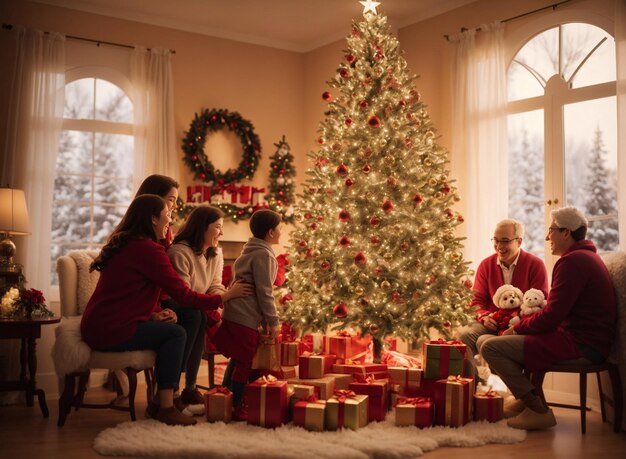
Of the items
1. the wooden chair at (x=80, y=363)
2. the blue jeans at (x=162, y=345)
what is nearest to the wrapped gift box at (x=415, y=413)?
the blue jeans at (x=162, y=345)

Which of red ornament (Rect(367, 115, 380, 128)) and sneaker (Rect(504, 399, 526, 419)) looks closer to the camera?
sneaker (Rect(504, 399, 526, 419))

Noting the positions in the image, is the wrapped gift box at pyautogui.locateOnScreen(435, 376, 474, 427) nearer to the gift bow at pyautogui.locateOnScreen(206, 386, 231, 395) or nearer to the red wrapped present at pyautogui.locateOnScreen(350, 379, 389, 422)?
the red wrapped present at pyautogui.locateOnScreen(350, 379, 389, 422)

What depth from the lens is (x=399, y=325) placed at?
15.6 feet

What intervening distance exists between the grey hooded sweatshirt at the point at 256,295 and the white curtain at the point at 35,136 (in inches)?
102

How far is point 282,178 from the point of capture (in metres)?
7.63

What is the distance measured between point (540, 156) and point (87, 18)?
4.29 m

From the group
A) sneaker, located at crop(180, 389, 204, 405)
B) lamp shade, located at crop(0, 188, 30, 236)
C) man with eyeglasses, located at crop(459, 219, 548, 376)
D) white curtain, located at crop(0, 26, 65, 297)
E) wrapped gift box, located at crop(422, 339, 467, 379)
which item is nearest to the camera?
wrapped gift box, located at crop(422, 339, 467, 379)

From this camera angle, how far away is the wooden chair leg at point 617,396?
421cm

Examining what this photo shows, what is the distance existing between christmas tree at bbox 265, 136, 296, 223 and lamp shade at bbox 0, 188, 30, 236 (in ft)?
9.27

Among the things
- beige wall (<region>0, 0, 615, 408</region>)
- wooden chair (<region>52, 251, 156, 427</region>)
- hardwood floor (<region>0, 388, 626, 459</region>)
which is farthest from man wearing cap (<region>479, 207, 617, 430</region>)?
wooden chair (<region>52, 251, 156, 427</region>)

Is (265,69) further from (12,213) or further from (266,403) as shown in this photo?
(266,403)

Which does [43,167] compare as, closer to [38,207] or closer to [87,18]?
[38,207]

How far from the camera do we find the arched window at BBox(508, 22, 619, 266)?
5.44 metres

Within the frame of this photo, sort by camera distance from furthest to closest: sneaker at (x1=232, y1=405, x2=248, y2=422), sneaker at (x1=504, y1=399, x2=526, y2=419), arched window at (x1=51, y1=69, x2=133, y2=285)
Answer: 1. arched window at (x1=51, y1=69, x2=133, y2=285)
2. sneaker at (x1=504, y1=399, x2=526, y2=419)
3. sneaker at (x1=232, y1=405, x2=248, y2=422)
